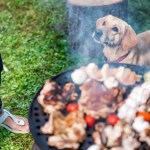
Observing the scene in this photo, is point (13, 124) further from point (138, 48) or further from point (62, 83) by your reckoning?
point (138, 48)

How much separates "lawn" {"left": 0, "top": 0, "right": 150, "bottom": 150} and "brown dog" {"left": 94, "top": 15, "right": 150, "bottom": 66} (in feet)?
4.22

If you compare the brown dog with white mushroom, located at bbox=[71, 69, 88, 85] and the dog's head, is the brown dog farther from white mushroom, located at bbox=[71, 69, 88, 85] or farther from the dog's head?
white mushroom, located at bbox=[71, 69, 88, 85]

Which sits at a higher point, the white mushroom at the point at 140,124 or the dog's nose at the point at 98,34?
the dog's nose at the point at 98,34

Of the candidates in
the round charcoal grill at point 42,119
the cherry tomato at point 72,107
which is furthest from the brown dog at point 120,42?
the cherry tomato at point 72,107

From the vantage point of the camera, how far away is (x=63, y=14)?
274 inches

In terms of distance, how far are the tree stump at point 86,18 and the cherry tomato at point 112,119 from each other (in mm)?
2560

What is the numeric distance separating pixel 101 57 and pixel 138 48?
4.01ft

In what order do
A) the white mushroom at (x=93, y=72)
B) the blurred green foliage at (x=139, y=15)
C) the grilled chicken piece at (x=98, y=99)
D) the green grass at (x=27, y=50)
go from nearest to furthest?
the grilled chicken piece at (x=98, y=99) → the white mushroom at (x=93, y=72) → the green grass at (x=27, y=50) → the blurred green foliage at (x=139, y=15)

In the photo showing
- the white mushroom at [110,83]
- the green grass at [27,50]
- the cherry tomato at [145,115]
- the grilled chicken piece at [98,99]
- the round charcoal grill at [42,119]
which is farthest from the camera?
the green grass at [27,50]

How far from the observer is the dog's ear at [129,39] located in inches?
169

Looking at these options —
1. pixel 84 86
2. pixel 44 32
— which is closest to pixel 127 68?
pixel 84 86

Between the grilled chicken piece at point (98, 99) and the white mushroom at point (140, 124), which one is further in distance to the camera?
the grilled chicken piece at point (98, 99)

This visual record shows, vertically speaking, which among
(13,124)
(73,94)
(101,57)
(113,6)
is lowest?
(13,124)

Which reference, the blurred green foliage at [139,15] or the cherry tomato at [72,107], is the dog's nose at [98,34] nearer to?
the cherry tomato at [72,107]
